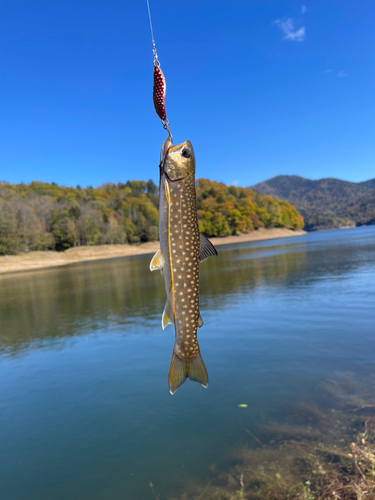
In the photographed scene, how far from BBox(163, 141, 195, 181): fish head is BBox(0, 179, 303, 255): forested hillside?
50.7m

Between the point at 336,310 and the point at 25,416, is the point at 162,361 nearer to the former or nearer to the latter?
the point at 25,416

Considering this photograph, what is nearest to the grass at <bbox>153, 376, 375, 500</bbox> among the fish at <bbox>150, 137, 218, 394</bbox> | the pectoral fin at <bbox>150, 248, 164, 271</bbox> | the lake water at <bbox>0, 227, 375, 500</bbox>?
the lake water at <bbox>0, 227, 375, 500</bbox>

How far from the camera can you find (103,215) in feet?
348

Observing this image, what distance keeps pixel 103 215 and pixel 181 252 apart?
106163 millimetres

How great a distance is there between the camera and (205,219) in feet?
414

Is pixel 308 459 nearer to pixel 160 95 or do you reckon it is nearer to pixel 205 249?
pixel 205 249

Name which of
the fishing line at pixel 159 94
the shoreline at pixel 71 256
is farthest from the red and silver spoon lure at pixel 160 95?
the shoreline at pixel 71 256

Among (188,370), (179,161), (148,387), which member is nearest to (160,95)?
(179,161)

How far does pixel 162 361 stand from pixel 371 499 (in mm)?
7224

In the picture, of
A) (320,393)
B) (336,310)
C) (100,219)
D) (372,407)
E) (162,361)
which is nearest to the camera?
(372,407)

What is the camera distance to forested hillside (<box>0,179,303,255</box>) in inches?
3152

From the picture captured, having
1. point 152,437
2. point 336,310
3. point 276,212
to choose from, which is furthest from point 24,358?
point 276,212

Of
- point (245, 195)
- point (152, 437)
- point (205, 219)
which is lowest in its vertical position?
point (152, 437)

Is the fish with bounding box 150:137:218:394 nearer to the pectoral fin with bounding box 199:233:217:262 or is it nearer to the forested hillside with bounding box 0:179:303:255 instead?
the pectoral fin with bounding box 199:233:217:262
